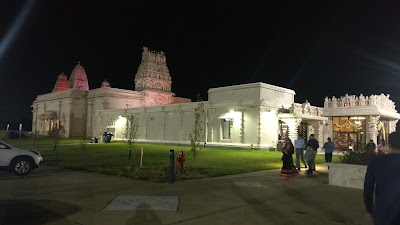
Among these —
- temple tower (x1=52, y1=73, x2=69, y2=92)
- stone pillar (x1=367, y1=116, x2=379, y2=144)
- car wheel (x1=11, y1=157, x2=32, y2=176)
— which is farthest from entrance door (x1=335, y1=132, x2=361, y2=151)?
temple tower (x1=52, y1=73, x2=69, y2=92)

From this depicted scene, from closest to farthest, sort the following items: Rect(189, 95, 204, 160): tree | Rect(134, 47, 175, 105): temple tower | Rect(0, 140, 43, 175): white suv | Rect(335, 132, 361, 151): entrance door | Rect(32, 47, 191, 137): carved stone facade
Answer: Rect(0, 140, 43, 175): white suv < Rect(189, 95, 204, 160): tree < Rect(335, 132, 361, 151): entrance door < Rect(32, 47, 191, 137): carved stone facade < Rect(134, 47, 175, 105): temple tower

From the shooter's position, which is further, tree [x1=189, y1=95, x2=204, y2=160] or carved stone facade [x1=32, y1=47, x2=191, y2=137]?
carved stone facade [x1=32, y1=47, x2=191, y2=137]

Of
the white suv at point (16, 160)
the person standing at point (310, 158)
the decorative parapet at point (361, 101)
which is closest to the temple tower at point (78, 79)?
the decorative parapet at point (361, 101)

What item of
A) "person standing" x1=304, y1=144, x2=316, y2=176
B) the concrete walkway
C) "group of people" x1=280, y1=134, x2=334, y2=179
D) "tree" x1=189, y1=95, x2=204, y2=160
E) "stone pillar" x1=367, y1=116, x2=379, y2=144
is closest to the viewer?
the concrete walkway

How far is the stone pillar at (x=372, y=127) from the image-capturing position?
38.5m

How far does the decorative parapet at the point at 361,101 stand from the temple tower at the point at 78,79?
6287cm

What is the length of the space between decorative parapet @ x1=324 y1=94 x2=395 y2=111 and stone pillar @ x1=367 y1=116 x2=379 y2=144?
69.1 inches

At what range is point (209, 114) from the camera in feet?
134

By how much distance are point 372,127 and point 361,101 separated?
3.50 m

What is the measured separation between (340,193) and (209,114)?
100.0 ft

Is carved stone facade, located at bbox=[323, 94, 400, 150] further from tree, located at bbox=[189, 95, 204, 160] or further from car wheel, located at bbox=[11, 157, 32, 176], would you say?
car wheel, located at bbox=[11, 157, 32, 176]

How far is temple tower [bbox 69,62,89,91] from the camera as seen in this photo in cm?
8331

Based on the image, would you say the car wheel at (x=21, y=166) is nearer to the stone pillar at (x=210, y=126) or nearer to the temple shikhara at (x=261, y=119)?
the temple shikhara at (x=261, y=119)

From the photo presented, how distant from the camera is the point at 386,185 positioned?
3840 millimetres
